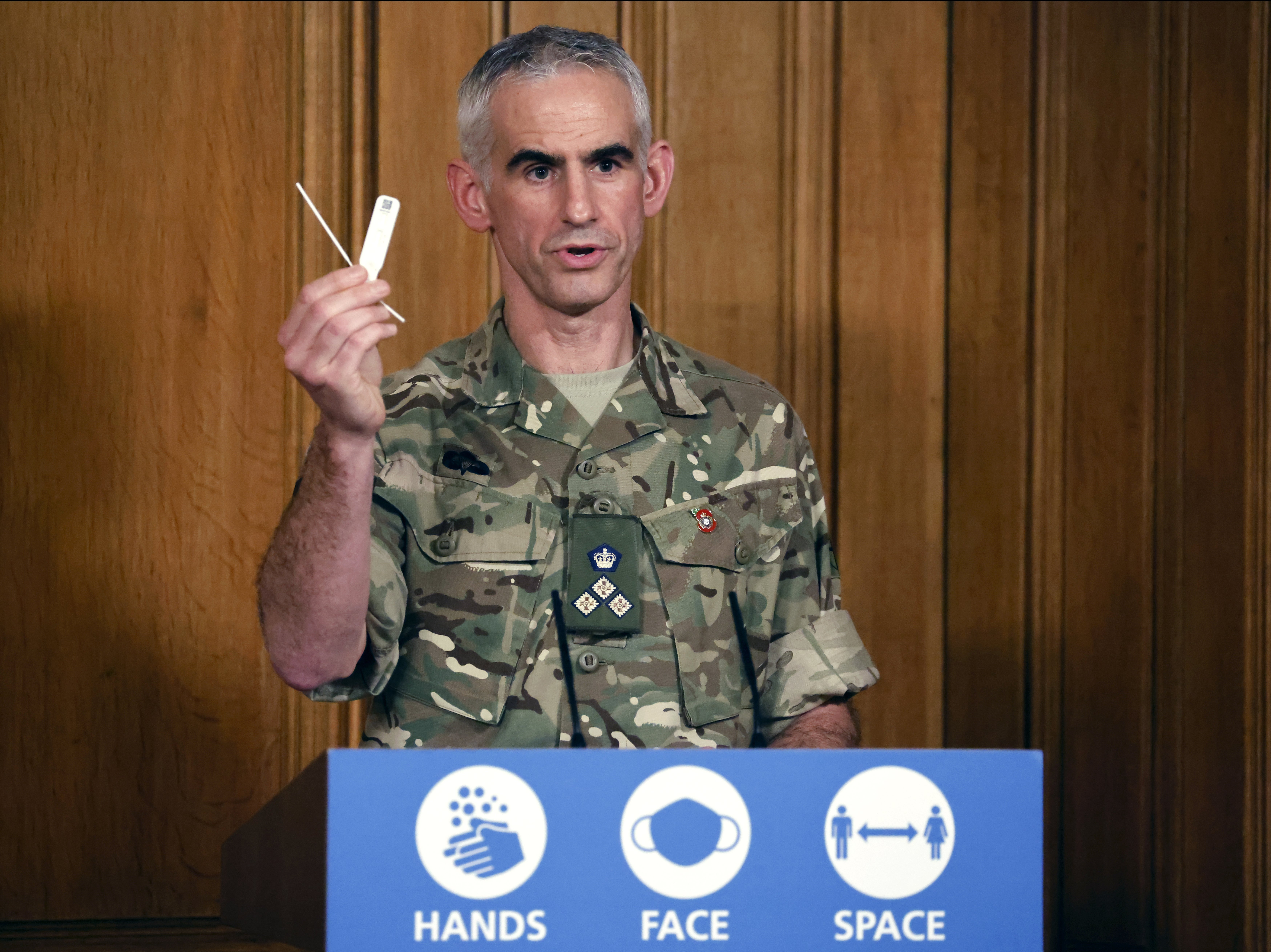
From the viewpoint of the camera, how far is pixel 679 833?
3.25ft

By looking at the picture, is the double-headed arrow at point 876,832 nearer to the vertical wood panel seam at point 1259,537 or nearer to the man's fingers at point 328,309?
the man's fingers at point 328,309

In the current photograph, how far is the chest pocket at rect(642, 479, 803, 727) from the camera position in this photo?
166cm

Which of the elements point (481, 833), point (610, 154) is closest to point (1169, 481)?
point (610, 154)

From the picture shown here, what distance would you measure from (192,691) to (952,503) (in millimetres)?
1254

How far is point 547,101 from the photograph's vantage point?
67.1 inches

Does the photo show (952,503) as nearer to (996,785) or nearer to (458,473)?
(458,473)

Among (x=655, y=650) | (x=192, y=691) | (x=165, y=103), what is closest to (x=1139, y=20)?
(x=655, y=650)

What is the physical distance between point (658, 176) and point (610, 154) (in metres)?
0.14

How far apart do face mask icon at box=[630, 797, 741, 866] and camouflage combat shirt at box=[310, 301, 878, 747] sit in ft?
1.99

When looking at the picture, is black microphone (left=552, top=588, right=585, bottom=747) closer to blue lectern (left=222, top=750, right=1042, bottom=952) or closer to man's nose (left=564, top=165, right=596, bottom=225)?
man's nose (left=564, top=165, right=596, bottom=225)

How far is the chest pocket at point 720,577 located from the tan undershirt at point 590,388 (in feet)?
0.56

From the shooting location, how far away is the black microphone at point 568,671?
1.60 meters

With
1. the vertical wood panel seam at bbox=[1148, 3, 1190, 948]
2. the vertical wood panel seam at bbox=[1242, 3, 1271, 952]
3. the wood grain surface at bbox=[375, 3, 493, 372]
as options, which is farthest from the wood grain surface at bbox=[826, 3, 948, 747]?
the wood grain surface at bbox=[375, 3, 493, 372]

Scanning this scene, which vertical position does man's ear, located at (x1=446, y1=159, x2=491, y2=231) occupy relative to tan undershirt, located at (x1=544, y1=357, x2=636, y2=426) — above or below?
above
